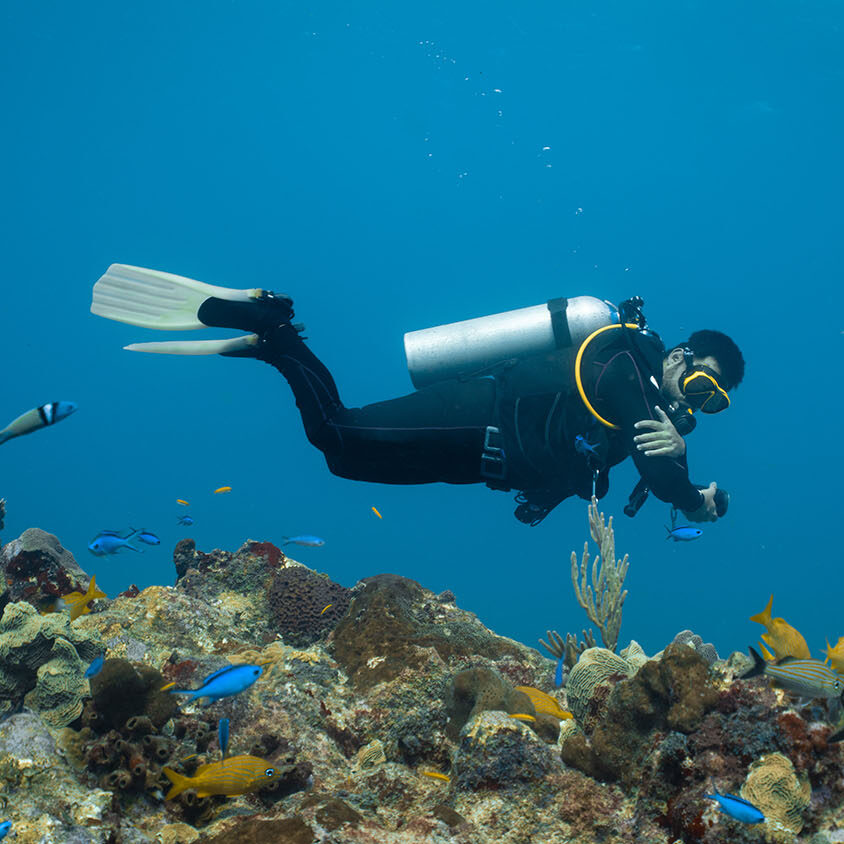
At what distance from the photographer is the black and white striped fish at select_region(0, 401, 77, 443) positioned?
3.58m

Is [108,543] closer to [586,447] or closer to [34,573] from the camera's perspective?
[34,573]

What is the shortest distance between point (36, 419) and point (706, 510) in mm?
5429

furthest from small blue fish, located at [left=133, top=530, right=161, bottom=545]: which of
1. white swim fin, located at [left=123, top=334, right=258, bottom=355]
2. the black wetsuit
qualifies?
the black wetsuit

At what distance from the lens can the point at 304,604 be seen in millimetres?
7676

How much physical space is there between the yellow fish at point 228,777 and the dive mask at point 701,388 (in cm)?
436

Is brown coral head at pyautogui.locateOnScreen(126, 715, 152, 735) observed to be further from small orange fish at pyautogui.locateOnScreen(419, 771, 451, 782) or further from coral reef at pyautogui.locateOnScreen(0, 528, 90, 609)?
coral reef at pyautogui.locateOnScreen(0, 528, 90, 609)

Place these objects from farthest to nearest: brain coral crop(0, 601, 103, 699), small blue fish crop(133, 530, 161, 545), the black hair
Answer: small blue fish crop(133, 530, 161, 545), the black hair, brain coral crop(0, 601, 103, 699)

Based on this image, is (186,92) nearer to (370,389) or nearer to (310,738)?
(370,389)

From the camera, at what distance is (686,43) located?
41125 mm

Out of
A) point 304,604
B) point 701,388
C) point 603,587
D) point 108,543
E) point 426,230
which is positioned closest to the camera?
point 701,388

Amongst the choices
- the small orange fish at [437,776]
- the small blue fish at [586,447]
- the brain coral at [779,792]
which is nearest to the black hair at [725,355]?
the small blue fish at [586,447]

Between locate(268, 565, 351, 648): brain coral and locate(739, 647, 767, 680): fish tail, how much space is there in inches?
193

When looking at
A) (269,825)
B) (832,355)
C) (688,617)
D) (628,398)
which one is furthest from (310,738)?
(688,617)

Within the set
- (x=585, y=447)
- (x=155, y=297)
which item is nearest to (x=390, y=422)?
(x=585, y=447)
